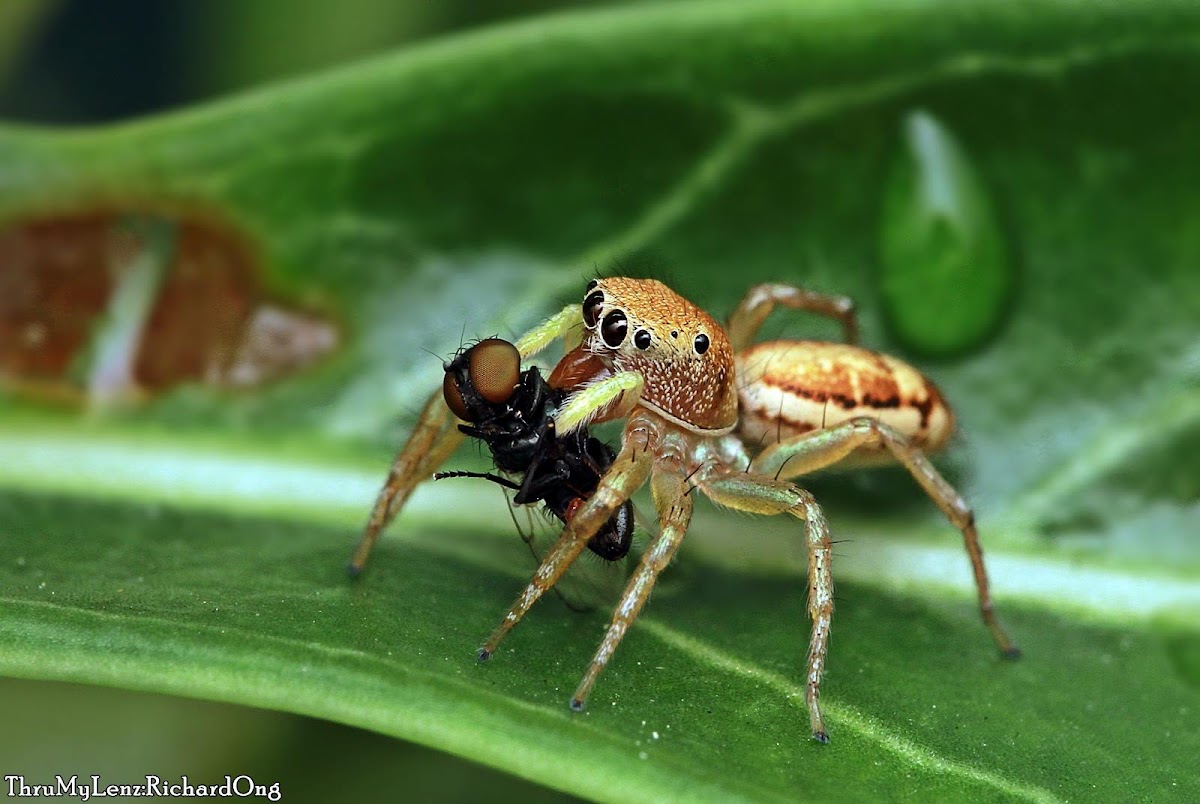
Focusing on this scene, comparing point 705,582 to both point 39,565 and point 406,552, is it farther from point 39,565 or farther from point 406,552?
point 39,565

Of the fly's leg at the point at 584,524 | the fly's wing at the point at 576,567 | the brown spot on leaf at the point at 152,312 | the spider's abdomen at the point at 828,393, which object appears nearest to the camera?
the fly's leg at the point at 584,524

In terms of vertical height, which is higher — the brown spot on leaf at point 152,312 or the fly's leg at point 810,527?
the brown spot on leaf at point 152,312

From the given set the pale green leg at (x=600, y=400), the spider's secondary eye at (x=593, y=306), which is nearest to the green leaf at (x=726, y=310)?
the spider's secondary eye at (x=593, y=306)

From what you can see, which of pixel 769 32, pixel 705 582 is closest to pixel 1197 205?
pixel 769 32

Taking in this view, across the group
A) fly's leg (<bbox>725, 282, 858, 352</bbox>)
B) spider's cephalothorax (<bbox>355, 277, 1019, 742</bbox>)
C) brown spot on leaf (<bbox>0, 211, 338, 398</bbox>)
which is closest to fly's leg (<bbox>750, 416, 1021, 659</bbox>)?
spider's cephalothorax (<bbox>355, 277, 1019, 742</bbox>)

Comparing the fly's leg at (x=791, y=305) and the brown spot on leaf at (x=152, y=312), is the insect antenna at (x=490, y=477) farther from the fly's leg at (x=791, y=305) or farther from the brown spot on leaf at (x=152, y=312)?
the fly's leg at (x=791, y=305)

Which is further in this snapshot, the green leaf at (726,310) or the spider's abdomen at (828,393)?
the spider's abdomen at (828,393)

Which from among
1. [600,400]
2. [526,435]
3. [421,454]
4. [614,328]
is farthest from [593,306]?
[421,454]

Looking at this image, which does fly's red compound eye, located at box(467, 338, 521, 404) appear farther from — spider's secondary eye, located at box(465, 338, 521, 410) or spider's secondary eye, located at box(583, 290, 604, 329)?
spider's secondary eye, located at box(583, 290, 604, 329)
